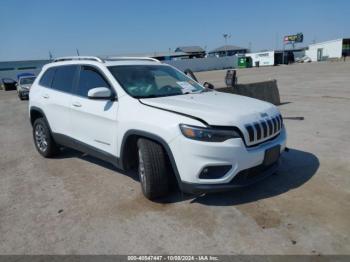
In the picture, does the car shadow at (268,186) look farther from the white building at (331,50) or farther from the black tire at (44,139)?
the white building at (331,50)

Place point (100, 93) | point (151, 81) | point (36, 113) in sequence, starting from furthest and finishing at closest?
point (36, 113), point (151, 81), point (100, 93)

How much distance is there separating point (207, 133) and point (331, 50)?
257ft

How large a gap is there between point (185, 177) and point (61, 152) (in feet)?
12.1

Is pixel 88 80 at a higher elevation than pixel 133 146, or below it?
higher

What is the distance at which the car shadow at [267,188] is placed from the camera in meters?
3.78

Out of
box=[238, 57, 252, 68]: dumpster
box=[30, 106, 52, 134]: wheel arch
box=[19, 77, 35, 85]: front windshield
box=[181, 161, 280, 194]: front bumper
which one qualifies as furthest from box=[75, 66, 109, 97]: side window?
box=[238, 57, 252, 68]: dumpster

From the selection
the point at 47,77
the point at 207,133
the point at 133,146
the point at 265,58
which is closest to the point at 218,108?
the point at 207,133

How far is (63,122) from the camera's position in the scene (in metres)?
5.11

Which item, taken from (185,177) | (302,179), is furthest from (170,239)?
(302,179)

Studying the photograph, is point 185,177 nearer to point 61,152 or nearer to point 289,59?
point 61,152

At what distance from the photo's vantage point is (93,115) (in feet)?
14.3

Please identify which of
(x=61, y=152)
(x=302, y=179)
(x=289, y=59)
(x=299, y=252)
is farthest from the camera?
(x=289, y=59)

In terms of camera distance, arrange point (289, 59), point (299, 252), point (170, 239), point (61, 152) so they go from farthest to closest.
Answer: point (289, 59) → point (61, 152) → point (170, 239) → point (299, 252)

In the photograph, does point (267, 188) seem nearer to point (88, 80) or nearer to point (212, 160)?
point (212, 160)
